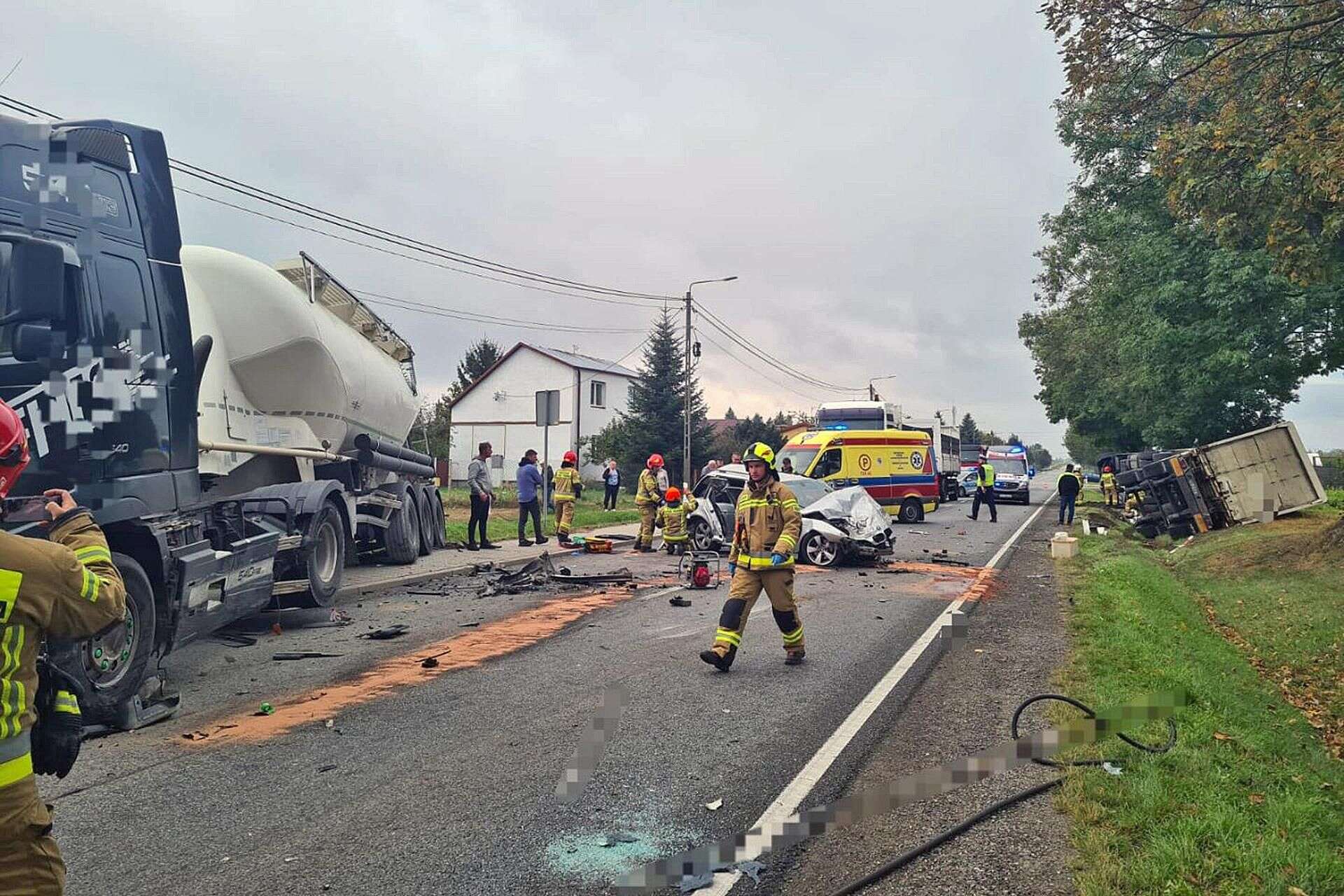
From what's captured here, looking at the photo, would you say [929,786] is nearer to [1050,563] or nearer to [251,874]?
[251,874]

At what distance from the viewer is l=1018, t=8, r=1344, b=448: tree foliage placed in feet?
27.8

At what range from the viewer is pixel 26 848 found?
229cm

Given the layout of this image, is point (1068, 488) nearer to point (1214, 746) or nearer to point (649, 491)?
point (649, 491)

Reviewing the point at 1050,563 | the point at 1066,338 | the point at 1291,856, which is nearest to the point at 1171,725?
the point at 1291,856

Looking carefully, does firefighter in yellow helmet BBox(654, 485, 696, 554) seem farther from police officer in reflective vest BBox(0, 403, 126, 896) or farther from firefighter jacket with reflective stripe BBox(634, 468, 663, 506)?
police officer in reflective vest BBox(0, 403, 126, 896)

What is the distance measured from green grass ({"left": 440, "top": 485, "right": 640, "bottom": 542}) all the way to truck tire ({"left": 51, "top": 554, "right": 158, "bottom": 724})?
12003mm

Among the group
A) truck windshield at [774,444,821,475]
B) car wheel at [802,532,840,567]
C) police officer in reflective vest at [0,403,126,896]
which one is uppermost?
truck windshield at [774,444,821,475]

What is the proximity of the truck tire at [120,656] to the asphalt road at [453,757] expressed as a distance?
27 cm

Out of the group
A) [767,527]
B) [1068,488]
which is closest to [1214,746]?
[767,527]

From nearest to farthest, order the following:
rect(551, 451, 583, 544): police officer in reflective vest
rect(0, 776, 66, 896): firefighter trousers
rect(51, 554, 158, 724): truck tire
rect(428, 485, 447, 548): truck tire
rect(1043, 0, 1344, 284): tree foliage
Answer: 1. rect(0, 776, 66, 896): firefighter trousers
2. rect(51, 554, 158, 724): truck tire
3. rect(1043, 0, 1344, 284): tree foliage
4. rect(428, 485, 447, 548): truck tire
5. rect(551, 451, 583, 544): police officer in reflective vest

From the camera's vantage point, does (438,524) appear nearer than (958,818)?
No

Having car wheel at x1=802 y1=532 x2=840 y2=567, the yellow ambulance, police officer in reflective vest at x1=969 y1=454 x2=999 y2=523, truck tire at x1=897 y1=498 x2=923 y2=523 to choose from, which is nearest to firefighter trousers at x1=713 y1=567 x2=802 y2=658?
car wheel at x1=802 y1=532 x2=840 y2=567

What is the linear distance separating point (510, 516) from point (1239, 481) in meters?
17.2

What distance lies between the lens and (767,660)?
750cm
